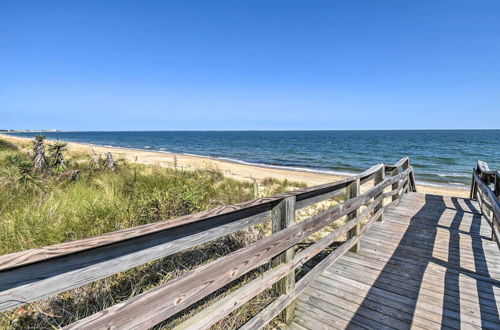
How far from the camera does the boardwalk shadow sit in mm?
2701

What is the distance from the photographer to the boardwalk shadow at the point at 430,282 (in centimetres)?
270

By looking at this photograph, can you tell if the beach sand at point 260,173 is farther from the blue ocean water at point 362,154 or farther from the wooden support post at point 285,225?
the wooden support post at point 285,225

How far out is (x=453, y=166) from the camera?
2342 centimetres

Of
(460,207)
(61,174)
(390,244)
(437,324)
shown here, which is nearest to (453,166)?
(460,207)

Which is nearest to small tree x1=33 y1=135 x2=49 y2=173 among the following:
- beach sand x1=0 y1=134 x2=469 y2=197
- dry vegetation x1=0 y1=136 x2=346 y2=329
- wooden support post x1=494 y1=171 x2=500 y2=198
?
beach sand x1=0 y1=134 x2=469 y2=197

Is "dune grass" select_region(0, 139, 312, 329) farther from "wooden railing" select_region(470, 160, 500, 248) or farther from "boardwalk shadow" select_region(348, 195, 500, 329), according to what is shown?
"wooden railing" select_region(470, 160, 500, 248)

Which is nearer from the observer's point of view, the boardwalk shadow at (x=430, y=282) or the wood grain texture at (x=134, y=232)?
the wood grain texture at (x=134, y=232)

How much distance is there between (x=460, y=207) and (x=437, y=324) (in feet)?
19.0

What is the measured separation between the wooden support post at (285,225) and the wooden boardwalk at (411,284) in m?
0.41

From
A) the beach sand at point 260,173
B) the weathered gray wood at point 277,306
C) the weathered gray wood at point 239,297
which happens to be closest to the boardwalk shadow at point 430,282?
the weathered gray wood at point 277,306

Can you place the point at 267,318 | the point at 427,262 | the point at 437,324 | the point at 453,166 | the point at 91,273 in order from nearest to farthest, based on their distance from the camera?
the point at 91,273 → the point at 267,318 → the point at 437,324 → the point at 427,262 → the point at 453,166

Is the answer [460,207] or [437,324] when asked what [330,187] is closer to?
[437,324]

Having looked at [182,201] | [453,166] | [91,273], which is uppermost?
[91,273]

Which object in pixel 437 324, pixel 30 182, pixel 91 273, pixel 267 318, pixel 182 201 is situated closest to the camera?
pixel 91 273
